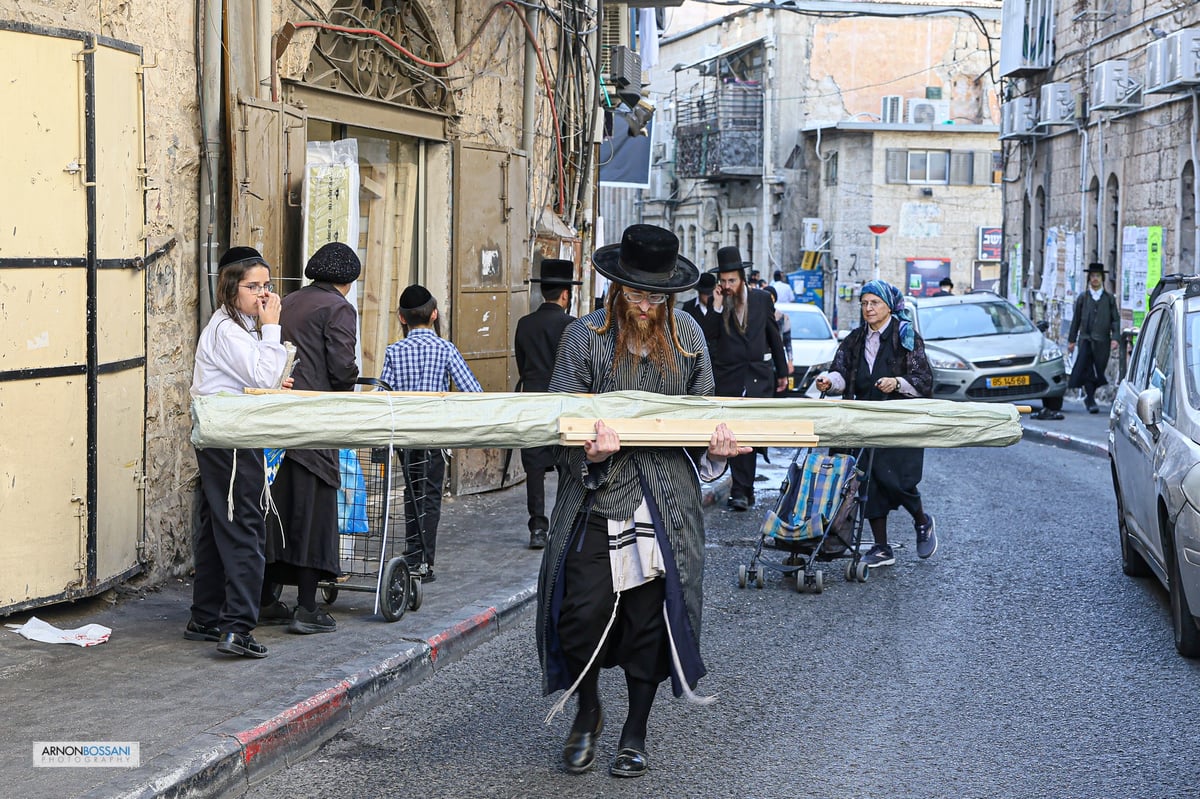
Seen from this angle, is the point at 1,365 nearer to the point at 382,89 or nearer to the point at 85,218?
the point at 85,218

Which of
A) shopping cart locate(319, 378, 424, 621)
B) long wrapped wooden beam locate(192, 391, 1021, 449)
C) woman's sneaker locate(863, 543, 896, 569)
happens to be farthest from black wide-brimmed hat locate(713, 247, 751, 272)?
long wrapped wooden beam locate(192, 391, 1021, 449)

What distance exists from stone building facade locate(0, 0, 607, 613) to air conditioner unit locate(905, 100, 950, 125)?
131 feet

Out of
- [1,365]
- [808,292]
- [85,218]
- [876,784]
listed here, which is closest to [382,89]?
[85,218]

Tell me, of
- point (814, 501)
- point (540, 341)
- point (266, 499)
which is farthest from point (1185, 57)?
point (266, 499)

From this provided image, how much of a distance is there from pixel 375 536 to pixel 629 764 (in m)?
2.61

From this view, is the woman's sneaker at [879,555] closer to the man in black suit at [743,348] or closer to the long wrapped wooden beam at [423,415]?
the man in black suit at [743,348]

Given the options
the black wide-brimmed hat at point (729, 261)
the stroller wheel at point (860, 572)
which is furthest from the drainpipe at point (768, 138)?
the stroller wheel at point (860, 572)

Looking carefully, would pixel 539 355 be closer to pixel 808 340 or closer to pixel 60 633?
pixel 60 633

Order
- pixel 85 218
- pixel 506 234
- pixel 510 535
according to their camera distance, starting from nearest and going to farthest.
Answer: pixel 85 218, pixel 510 535, pixel 506 234

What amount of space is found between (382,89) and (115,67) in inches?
147

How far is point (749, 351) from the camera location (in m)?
11.7

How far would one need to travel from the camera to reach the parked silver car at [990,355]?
19875mm

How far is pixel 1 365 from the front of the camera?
21.3 ft

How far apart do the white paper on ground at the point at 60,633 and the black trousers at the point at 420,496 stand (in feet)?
5.22
